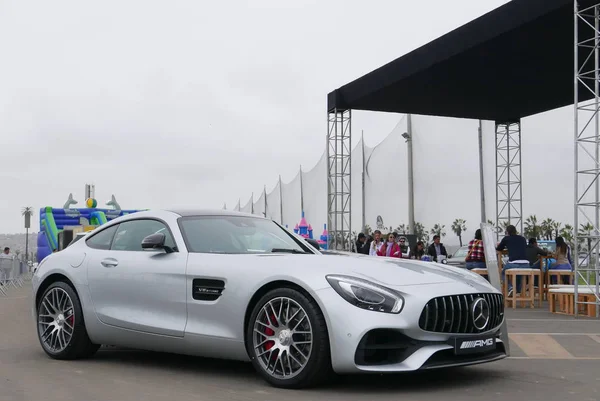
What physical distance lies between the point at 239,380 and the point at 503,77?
1475 centimetres

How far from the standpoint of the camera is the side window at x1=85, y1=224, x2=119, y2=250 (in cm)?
719

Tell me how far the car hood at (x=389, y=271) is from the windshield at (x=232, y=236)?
671mm

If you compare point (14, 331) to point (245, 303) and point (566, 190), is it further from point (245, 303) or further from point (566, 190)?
point (566, 190)

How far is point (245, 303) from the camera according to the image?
5785mm

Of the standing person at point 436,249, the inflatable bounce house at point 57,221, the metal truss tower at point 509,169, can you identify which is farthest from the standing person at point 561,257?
the inflatable bounce house at point 57,221

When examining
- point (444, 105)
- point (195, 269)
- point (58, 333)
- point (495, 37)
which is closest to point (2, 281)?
point (444, 105)

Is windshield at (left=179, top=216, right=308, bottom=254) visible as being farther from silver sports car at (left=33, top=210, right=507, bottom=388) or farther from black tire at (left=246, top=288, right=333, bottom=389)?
black tire at (left=246, top=288, right=333, bottom=389)

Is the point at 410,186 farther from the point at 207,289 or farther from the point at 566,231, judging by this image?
the point at 207,289

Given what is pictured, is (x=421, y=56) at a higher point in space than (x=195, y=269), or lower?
higher

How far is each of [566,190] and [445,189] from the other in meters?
5.52

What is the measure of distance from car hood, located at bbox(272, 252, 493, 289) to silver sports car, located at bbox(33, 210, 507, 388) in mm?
14

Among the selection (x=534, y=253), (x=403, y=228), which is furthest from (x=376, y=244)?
(x=403, y=228)

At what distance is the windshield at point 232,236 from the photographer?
21.3ft

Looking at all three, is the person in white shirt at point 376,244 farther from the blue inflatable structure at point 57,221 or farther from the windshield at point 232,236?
the blue inflatable structure at point 57,221
